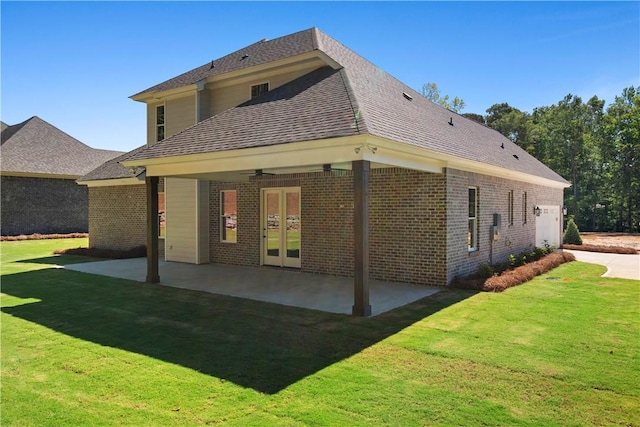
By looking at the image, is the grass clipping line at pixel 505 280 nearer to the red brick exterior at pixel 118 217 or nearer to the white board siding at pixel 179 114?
the white board siding at pixel 179 114

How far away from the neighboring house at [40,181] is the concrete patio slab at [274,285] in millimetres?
15353

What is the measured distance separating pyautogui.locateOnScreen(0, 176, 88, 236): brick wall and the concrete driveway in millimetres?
28895

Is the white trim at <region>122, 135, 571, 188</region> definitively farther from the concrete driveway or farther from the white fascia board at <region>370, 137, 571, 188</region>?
the concrete driveway

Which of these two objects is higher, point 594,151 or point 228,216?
point 594,151

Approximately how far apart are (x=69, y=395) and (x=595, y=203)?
139 feet

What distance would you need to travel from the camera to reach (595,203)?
37125 mm

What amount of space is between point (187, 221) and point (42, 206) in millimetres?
17548

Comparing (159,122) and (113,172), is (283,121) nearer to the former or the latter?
(159,122)

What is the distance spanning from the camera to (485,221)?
40.1 ft

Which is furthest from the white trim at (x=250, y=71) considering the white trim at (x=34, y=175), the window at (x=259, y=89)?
the white trim at (x=34, y=175)

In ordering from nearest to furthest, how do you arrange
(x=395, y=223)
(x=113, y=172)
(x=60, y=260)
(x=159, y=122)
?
(x=395, y=223), (x=60, y=260), (x=159, y=122), (x=113, y=172)

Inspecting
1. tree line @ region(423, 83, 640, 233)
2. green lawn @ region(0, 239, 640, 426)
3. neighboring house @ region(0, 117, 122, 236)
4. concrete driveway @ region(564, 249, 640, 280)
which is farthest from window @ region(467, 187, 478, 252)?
tree line @ region(423, 83, 640, 233)

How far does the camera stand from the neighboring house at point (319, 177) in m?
8.20

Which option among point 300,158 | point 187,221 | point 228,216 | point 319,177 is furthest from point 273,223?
point 300,158
